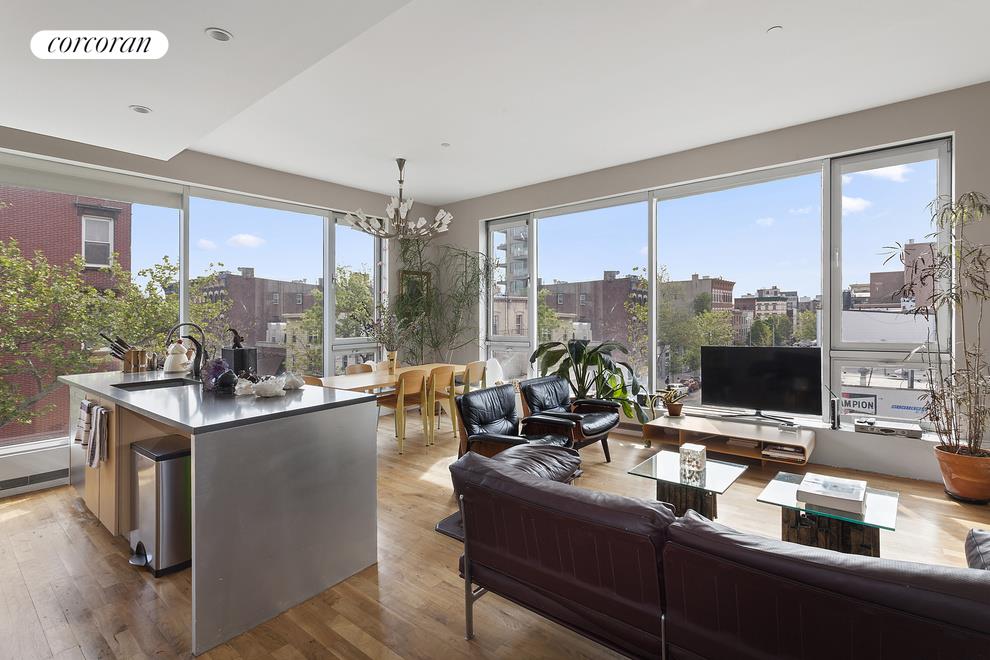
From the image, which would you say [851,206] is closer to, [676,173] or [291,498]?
[676,173]

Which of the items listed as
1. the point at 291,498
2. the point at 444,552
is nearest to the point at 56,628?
the point at 291,498

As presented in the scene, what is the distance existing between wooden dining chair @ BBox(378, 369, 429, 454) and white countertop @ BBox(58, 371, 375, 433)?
1823 mm

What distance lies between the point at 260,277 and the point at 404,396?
7.20 feet

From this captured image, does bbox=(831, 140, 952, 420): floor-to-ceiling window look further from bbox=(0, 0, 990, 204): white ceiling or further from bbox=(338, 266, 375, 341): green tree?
bbox=(338, 266, 375, 341): green tree

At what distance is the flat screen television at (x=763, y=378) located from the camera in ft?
14.1

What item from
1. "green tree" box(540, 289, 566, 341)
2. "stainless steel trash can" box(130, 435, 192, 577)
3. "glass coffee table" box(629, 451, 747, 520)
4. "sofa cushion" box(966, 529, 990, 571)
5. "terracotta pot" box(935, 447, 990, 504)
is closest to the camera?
"sofa cushion" box(966, 529, 990, 571)

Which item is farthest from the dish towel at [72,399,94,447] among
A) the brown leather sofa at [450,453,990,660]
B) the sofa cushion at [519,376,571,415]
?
the sofa cushion at [519,376,571,415]

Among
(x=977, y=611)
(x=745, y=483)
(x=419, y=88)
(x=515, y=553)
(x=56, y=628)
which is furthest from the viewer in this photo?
(x=745, y=483)

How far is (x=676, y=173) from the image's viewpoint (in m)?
5.03

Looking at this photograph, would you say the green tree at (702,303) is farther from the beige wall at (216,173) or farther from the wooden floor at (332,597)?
the beige wall at (216,173)

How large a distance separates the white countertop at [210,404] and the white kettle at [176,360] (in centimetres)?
35

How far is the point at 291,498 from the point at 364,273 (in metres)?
4.70

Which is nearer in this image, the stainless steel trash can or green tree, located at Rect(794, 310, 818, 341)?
the stainless steel trash can

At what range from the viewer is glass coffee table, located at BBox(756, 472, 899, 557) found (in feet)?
7.27
